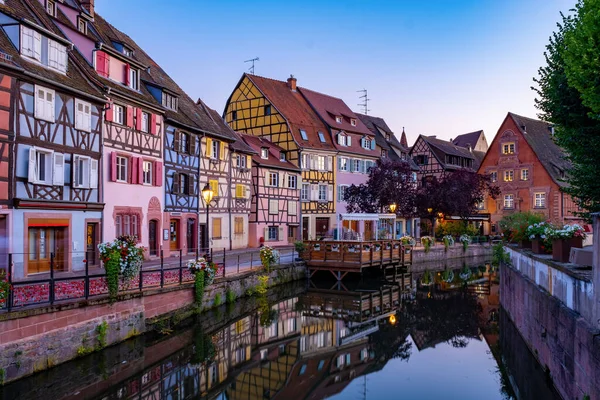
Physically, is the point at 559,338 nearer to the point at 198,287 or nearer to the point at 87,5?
the point at 198,287

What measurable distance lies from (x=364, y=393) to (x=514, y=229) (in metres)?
8.82

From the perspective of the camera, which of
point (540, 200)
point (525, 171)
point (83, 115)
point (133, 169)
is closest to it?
point (83, 115)

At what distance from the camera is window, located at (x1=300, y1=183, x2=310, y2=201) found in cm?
4144

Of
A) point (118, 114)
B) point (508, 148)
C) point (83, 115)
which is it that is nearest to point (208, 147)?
point (118, 114)

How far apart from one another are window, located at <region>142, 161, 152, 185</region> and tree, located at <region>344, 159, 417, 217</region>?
62.2 ft

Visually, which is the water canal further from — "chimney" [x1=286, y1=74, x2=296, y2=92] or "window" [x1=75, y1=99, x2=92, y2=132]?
"chimney" [x1=286, y1=74, x2=296, y2=92]

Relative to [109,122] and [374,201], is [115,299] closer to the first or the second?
[109,122]

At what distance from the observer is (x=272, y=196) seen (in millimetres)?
38375

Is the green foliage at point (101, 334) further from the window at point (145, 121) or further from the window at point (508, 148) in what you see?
the window at point (508, 148)

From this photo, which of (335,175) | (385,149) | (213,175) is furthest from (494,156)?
(213,175)

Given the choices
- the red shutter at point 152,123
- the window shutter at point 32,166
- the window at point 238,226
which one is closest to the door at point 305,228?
the window at point 238,226

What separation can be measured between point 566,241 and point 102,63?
1886 cm

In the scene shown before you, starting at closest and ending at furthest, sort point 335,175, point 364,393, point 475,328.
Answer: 1. point 364,393
2. point 475,328
3. point 335,175

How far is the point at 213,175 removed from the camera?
31.5 meters
